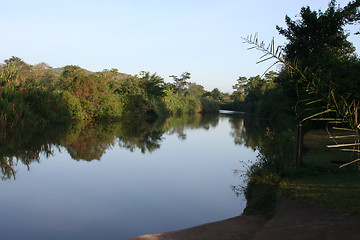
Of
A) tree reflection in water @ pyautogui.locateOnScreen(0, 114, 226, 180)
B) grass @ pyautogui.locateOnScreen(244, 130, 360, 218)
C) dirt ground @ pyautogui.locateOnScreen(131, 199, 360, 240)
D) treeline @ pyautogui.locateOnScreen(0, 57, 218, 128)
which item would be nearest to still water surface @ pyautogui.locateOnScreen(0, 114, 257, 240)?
tree reflection in water @ pyautogui.locateOnScreen(0, 114, 226, 180)

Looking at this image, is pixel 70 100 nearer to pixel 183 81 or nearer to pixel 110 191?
pixel 110 191

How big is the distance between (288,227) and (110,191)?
4.87 meters

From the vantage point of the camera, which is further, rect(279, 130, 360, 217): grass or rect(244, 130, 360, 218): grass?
rect(244, 130, 360, 218): grass

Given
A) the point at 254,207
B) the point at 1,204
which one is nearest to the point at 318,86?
the point at 254,207

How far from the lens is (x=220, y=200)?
738 cm

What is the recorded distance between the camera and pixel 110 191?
791 cm

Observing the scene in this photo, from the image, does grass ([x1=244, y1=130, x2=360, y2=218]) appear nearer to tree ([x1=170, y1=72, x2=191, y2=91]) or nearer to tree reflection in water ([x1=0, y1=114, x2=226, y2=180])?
tree reflection in water ([x1=0, y1=114, x2=226, y2=180])

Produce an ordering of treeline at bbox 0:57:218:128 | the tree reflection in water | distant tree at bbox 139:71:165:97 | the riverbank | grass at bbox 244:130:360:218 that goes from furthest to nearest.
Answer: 1. distant tree at bbox 139:71:165:97
2. treeline at bbox 0:57:218:128
3. the tree reflection in water
4. grass at bbox 244:130:360:218
5. the riverbank

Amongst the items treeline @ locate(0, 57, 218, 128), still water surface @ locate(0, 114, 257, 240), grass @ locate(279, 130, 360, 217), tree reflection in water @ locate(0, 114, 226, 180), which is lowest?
still water surface @ locate(0, 114, 257, 240)

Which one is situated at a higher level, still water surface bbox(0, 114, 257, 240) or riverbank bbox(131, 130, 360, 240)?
riverbank bbox(131, 130, 360, 240)

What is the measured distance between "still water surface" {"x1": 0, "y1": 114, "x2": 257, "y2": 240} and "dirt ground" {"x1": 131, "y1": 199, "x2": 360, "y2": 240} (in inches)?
32.4

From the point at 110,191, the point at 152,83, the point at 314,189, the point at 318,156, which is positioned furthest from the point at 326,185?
the point at 152,83

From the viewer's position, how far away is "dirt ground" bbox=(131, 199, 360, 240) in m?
4.10

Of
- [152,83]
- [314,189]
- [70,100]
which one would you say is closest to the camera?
[314,189]
